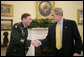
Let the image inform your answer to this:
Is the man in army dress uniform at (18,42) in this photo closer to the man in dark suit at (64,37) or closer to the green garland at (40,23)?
the man in dark suit at (64,37)

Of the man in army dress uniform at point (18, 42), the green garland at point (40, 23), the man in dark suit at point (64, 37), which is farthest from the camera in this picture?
the green garland at point (40, 23)

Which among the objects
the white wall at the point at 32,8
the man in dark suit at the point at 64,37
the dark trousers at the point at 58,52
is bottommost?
the dark trousers at the point at 58,52

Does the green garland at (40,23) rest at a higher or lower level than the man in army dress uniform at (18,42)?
higher

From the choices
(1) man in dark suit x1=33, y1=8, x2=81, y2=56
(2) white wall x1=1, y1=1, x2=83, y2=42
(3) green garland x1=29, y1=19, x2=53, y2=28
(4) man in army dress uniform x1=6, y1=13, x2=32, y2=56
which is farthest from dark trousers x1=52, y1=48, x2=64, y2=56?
(2) white wall x1=1, y1=1, x2=83, y2=42

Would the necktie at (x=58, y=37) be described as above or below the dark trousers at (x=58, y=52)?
above

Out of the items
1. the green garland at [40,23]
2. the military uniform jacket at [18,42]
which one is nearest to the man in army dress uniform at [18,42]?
the military uniform jacket at [18,42]

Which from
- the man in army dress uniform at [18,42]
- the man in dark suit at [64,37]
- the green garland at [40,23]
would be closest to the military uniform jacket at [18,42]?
the man in army dress uniform at [18,42]

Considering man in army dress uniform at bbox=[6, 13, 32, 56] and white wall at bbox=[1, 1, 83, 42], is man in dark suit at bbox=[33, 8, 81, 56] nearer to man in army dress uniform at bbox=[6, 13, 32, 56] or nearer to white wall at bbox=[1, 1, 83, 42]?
man in army dress uniform at bbox=[6, 13, 32, 56]

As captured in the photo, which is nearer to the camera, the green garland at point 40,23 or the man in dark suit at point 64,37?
the man in dark suit at point 64,37

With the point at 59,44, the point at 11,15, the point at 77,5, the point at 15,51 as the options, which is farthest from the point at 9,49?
the point at 77,5

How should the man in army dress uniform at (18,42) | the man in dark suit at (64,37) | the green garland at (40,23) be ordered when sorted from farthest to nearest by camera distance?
the green garland at (40,23) < the man in army dress uniform at (18,42) < the man in dark suit at (64,37)

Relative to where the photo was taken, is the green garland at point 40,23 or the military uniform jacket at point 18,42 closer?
the military uniform jacket at point 18,42

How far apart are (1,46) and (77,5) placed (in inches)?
151

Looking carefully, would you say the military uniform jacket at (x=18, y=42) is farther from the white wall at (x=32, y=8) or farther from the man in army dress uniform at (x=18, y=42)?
the white wall at (x=32, y=8)
